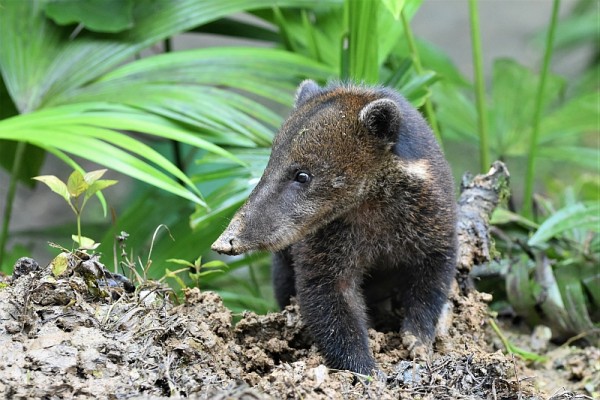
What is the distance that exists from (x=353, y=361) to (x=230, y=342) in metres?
0.54

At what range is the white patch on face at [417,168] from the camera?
3.30 metres

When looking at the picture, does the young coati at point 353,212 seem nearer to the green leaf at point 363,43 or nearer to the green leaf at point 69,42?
the green leaf at point 363,43

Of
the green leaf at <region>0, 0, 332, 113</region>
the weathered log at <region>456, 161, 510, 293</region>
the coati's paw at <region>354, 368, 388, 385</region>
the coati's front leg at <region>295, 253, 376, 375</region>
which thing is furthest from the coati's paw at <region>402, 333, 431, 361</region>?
the green leaf at <region>0, 0, 332, 113</region>

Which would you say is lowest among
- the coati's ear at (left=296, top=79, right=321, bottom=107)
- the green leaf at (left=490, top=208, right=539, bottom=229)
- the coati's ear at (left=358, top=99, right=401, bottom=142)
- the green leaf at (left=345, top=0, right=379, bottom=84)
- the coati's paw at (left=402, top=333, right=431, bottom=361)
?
the coati's paw at (left=402, top=333, right=431, bottom=361)

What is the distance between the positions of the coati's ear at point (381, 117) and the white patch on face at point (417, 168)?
0.15m

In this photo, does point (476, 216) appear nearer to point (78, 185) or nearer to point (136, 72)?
point (78, 185)

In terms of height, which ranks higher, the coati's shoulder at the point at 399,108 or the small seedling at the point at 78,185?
the coati's shoulder at the point at 399,108

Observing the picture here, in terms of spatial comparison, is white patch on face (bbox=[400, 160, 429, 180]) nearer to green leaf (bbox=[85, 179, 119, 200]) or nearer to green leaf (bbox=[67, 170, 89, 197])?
green leaf (bbox=[85, 179, 119, 200])

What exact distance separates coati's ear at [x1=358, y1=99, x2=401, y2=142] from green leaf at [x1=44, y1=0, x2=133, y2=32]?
7.77ft

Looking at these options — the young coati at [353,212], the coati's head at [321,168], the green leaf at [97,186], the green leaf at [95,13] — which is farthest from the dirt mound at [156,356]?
the green leaf at [95,13]

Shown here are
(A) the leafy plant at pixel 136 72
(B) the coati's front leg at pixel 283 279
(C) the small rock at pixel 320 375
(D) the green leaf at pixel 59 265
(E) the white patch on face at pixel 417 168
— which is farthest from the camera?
(A) the leafy plant at pixel 136 72

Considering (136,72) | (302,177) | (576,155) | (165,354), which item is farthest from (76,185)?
(576,155)

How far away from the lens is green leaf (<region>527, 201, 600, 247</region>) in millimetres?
4164

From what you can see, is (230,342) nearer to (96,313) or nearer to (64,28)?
(96,313)
